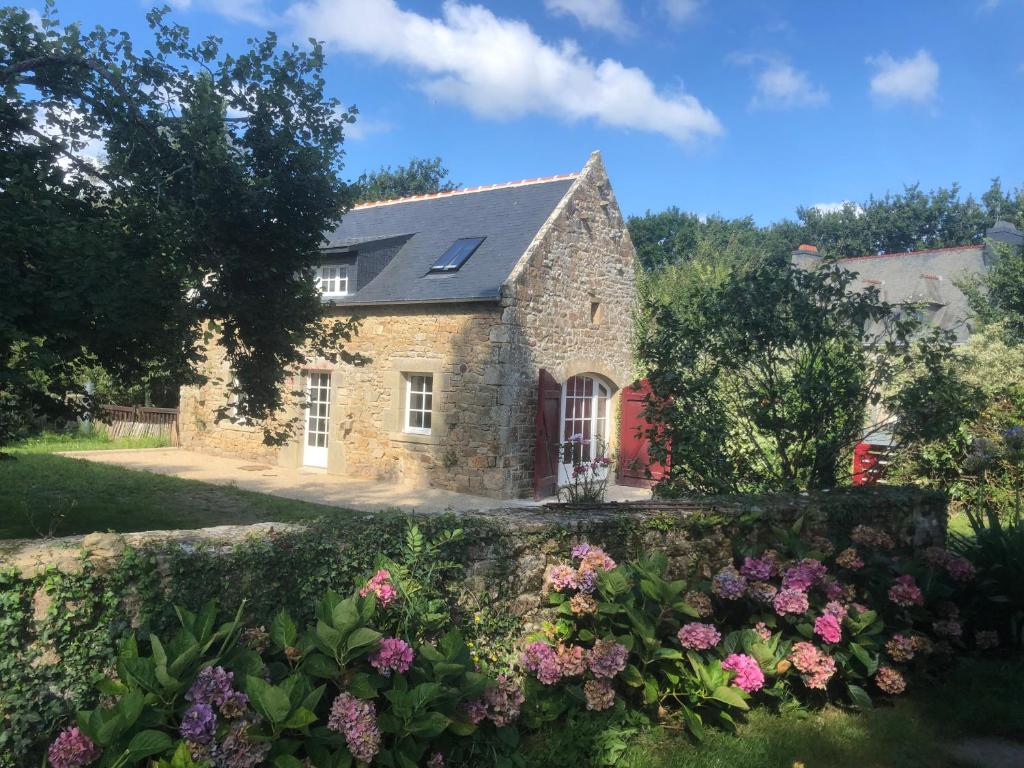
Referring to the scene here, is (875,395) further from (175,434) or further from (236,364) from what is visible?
(175,434)

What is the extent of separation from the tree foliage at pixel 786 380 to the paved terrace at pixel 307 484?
364 cm

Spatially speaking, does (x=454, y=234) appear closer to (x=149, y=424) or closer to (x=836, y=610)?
(x=149, y=424)

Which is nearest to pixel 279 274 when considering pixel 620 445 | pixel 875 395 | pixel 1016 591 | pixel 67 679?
pixel 67 679

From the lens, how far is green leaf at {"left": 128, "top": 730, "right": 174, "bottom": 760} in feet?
7.91

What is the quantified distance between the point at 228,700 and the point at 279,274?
14.5 ft

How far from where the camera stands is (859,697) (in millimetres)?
3771

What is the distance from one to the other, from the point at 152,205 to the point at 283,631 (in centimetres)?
391

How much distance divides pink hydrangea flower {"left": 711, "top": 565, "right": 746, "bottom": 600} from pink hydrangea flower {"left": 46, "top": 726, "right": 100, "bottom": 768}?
285 centimetres

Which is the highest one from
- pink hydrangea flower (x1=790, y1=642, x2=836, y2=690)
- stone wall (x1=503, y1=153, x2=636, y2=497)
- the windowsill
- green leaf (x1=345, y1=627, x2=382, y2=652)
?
stone wall (x1=503, y1=153, x2=636, y2=497)

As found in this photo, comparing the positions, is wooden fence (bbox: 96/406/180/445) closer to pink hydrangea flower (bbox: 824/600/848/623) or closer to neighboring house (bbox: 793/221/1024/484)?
pink hydrangea flower (bbox: 824/600/848/623)

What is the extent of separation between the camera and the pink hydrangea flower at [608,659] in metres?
3.42

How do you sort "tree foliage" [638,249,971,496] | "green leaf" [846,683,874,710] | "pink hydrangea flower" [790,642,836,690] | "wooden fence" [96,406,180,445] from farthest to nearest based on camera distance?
"wooden fence" [96,406,180,445]
"tree foliage" [638,249,971,496]
"green leaf" [846,683,874,710]
"pink hydrangea flower" [790,642,836,690]

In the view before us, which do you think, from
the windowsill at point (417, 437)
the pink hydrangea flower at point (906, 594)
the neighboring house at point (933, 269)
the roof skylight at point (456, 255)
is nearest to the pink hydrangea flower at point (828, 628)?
the pink hydrangea flower at point (906, 594)

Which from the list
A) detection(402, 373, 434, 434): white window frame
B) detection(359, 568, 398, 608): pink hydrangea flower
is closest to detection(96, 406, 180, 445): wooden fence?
detection(402, 373, 434, 434): white window frame
